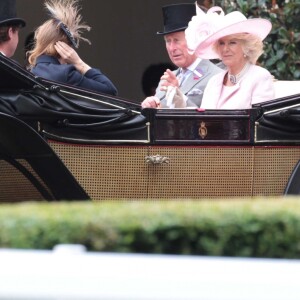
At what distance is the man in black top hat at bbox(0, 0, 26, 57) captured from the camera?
18.4 ft

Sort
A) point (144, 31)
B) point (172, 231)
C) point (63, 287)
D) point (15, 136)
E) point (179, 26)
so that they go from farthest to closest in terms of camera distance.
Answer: point (144, 31) → point (179, 26) → point (15, 136) → point (172, 231) → point (63, 287)

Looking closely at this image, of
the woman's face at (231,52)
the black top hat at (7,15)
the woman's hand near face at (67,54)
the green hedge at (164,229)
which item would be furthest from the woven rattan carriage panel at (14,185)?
the green hedge at (164,229)

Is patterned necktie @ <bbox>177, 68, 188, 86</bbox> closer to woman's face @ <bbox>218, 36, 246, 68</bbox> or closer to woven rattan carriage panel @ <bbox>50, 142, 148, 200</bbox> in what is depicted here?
woman's face @ <bbox>218, 36, 246, 68</bbox>

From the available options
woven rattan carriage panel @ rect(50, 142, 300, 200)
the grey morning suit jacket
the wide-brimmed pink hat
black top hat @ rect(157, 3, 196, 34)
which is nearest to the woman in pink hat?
the wide-brimmed pink hat

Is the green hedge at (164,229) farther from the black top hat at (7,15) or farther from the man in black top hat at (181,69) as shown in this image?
the black top hat at (7,15)

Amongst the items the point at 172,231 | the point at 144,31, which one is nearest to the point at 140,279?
the point at 172,231

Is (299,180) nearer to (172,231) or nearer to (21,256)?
(172,231)

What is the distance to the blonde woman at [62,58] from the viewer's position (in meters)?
5.53

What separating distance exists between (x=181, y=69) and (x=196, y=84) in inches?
9.5

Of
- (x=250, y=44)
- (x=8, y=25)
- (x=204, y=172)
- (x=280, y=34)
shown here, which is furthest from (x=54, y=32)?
(x=280, y=34)

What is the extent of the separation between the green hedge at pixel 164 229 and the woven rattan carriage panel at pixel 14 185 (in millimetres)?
2771

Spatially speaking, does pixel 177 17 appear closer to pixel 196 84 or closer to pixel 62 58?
pixel 196 84

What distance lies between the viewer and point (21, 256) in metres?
1.95

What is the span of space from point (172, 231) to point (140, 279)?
0.51m
